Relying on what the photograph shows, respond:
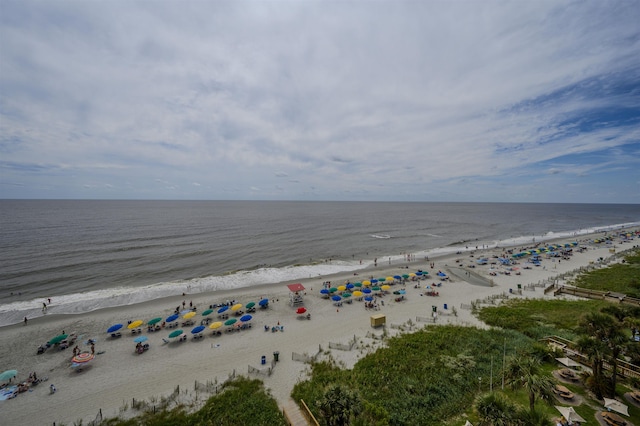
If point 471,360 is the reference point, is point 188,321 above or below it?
below

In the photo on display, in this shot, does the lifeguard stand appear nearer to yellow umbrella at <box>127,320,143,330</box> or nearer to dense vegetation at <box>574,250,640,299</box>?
yellow umbrella at <box>127,320,143,330</box>

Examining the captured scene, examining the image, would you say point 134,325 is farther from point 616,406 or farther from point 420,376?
point 616,406

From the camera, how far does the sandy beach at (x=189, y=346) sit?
1930 cm

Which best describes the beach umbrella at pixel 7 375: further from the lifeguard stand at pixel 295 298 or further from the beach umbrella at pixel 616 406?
the beach umbrella at pixel 616 406

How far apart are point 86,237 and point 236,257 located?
51.2 metres

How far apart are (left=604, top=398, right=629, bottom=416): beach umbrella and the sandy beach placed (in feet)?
45.7

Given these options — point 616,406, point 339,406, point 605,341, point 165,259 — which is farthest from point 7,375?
point 605,341

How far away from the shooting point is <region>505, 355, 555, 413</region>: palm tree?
541 inches

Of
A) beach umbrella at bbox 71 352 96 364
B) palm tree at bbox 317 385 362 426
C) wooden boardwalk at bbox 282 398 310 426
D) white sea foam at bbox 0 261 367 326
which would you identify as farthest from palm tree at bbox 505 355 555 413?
white sea foam at bbox 0 261 367 326

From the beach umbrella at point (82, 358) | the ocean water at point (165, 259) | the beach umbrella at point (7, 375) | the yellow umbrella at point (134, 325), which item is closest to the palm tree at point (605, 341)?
the ocean water at point (165, 259)

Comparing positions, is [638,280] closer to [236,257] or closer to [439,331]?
[439,331]

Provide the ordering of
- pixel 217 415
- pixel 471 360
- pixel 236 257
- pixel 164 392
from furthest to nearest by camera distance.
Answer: pixel 236 257 < pixel 471 360 < pixel 164 392 < pixel 217 415

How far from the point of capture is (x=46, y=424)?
1712 centimetres

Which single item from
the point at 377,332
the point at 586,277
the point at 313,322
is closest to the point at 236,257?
the point at 313,322
